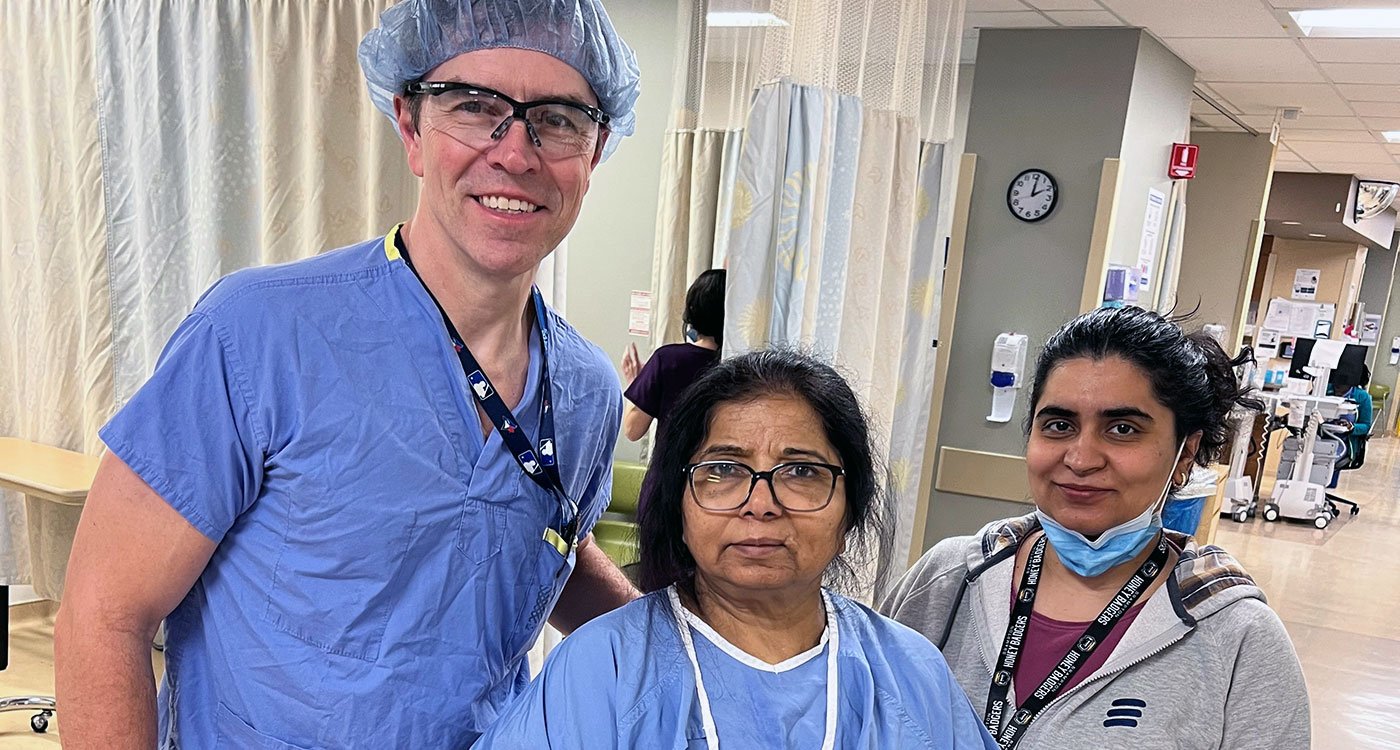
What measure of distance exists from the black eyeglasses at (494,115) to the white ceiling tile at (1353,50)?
4617mm

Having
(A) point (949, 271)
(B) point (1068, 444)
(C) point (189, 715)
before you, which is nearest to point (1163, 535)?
(B) point (1068, 444)

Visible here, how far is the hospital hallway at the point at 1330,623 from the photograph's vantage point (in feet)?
13.4

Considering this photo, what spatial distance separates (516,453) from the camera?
1271mm

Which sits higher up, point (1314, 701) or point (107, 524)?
point (107, 524)

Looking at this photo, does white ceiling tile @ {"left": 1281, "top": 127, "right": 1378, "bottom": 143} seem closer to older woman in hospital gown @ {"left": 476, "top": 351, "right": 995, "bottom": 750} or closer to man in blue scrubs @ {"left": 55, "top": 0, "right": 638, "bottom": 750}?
older woman in hospital gown @ {"left": 476, "top": 351, "right": 995, "bottom": 750}

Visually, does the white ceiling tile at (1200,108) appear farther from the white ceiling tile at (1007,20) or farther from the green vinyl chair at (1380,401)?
the green vinyl chair at (1380,401)

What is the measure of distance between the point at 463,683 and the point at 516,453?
0.28m

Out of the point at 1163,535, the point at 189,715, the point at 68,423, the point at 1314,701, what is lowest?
the point at 1314,701

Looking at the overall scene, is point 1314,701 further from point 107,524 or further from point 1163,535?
point 107,524

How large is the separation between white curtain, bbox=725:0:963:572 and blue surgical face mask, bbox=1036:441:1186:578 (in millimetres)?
876

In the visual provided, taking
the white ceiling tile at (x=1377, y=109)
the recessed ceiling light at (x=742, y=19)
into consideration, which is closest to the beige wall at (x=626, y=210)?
the recessed ceiling light at (x=742, y=19)

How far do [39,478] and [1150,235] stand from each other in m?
5.26

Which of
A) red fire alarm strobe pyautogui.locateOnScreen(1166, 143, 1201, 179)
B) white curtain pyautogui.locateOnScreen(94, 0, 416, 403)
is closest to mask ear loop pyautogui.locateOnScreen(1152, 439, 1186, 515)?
white curtain pyautogui.locateOnScreen(94, 0, 416, 403)

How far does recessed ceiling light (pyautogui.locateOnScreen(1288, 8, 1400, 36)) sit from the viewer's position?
4.16 m
